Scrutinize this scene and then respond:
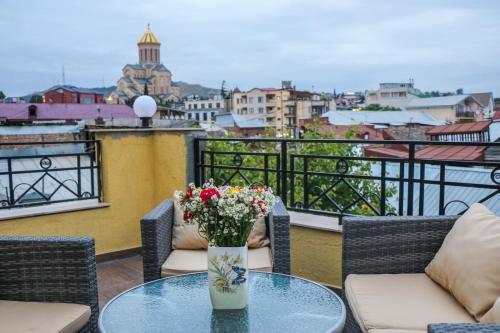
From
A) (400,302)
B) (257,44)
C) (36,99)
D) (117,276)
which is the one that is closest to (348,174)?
(400,302)

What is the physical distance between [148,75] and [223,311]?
8298cm

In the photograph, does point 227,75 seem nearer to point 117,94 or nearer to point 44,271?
point 117,94

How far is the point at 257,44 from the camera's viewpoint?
63500 mm

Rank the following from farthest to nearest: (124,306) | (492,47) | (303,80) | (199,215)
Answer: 1. (303,80)
2. (492,47)
3. (124,306)
4. (199,215)

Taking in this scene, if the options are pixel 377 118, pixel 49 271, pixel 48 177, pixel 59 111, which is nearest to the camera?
pixel 49 271

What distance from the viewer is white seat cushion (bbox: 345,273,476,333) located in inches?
67.1

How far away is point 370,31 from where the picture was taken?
41531 millimetres

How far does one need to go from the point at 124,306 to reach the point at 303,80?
69319 mm

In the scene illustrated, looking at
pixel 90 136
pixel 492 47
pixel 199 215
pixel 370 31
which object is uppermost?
pixel 370 31

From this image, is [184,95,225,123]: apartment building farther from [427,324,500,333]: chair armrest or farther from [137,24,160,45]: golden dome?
[427,324,500,333]: chair armrest

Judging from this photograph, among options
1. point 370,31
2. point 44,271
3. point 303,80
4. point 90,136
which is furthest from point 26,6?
point 303,80

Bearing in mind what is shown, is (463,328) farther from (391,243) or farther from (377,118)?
(377,118)

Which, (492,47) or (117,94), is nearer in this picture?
(492,47)

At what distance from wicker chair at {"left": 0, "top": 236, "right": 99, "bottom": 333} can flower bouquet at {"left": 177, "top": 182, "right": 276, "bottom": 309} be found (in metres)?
0.66
